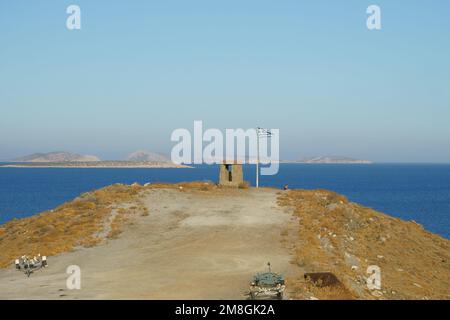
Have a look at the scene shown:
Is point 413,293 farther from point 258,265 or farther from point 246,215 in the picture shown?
→ point 246,215

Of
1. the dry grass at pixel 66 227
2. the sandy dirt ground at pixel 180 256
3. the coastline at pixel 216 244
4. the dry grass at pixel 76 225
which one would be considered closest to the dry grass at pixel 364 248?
the coastline at pixel 216 244

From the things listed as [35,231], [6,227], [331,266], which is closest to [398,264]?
[331,266]

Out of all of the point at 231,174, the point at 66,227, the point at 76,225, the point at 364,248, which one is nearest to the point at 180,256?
the point at 76,225

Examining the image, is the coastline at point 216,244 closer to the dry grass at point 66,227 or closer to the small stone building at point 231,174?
the dry grass at point 66,227

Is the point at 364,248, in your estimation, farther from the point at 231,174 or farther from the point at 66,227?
the point at 66,227

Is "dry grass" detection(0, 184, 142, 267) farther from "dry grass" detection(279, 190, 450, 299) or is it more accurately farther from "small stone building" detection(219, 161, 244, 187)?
"dry grass" detection(279, 190, 450, 299)

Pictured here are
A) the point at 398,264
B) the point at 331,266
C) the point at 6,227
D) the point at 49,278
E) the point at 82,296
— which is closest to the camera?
the point at 82,296
